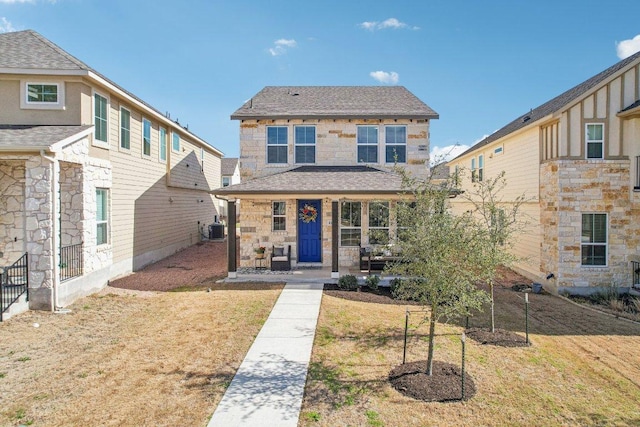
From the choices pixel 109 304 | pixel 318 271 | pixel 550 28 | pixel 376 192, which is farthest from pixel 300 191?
pixel 550 28

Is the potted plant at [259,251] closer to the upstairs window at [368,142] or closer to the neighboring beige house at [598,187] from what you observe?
the upstairs window at [368,142]

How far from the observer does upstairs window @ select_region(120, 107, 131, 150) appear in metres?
12.6

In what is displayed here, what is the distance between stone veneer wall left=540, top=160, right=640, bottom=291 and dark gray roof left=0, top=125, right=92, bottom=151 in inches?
583

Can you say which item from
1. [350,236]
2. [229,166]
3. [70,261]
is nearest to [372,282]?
[350,236]

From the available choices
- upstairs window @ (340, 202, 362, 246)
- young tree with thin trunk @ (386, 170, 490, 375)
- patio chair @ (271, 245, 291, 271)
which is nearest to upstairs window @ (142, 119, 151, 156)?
patio chair @ (271, 245, 291, 271)

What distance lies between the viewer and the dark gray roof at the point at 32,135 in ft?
27.6

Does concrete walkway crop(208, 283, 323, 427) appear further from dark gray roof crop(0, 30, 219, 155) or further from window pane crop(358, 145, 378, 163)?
dark gray roof crop(0, 30, 219, 155)

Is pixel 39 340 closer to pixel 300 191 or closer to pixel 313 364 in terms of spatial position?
pixel 313 364

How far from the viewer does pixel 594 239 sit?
1241 cm

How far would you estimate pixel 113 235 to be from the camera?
12.0 meters

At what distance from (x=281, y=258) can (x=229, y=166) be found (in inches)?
1220

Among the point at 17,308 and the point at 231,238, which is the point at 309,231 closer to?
the point at 231,238

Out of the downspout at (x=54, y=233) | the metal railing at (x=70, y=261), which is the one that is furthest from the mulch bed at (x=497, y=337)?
the metal railing at (x=70, y=261)

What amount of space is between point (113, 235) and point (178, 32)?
9052 millimetres
